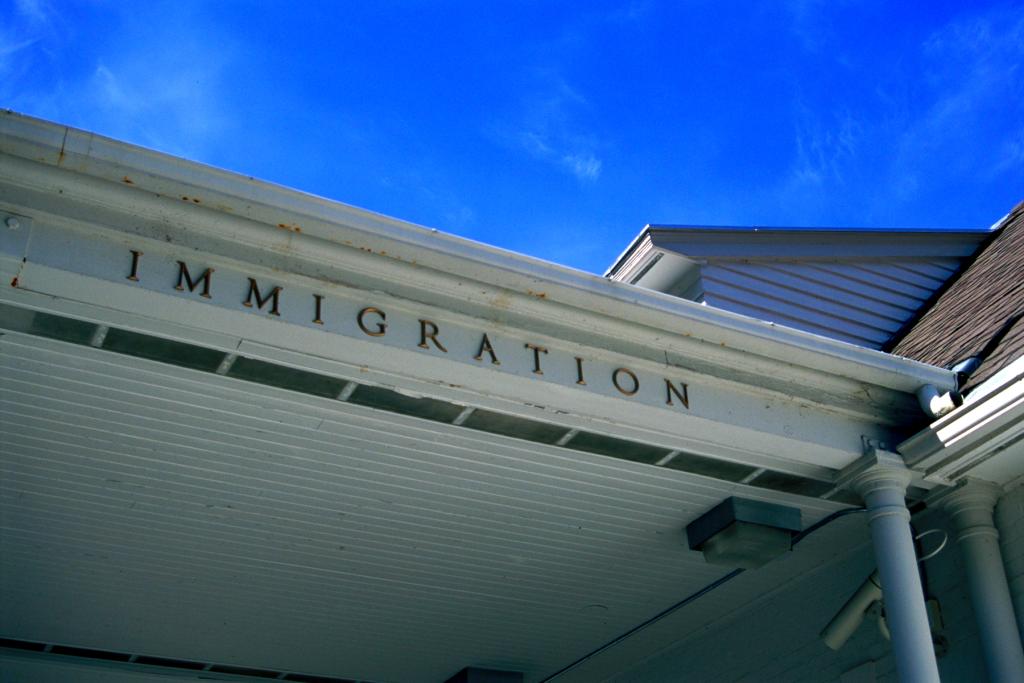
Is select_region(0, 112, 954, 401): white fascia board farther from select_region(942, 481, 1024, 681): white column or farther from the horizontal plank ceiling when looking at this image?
the horizontal plank ceiling

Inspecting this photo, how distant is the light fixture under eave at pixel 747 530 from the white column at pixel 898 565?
2.03 feet

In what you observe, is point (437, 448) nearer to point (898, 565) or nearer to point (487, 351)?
point (487, 351)

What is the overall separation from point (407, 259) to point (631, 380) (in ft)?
4.85

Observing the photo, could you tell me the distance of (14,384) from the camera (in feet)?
20.7

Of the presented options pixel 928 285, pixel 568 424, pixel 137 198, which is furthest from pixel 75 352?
pixel 928 285

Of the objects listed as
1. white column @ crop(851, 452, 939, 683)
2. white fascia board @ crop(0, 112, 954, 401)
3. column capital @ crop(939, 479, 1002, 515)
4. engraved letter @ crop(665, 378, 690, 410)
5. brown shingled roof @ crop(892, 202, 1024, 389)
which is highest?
brown shingled roof @ crop(892, 202, 1024, 389)

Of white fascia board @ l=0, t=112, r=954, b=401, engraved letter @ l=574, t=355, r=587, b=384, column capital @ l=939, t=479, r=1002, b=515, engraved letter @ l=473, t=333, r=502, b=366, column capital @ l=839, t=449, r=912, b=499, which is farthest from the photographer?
column capital @ l=939, t=479, r=1002, b=515

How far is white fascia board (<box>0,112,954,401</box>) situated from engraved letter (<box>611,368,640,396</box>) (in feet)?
0.49

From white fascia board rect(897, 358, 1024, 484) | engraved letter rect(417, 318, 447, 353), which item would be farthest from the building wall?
engraved letter rect(417, 318, 447, 353)

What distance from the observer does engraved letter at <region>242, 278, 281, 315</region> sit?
5.84m

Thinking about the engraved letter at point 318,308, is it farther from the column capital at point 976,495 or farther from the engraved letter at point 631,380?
the column capital at point 976,495

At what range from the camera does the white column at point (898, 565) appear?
644 centimetres

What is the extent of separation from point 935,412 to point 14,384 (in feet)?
16.8

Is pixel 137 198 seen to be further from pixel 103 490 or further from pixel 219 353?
pixel 103 490
